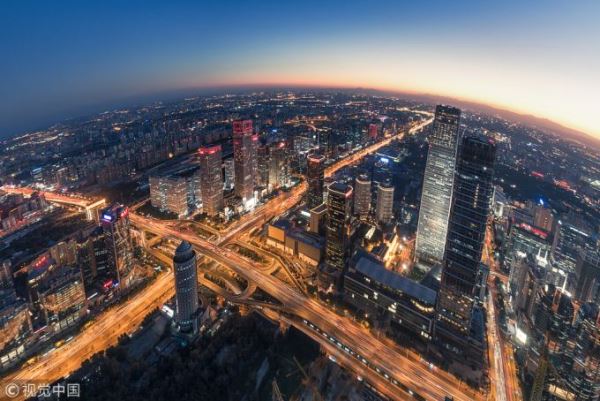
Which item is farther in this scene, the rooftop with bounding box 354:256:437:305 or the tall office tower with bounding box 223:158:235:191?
the tall office tower with bounding box 223:158:235:191

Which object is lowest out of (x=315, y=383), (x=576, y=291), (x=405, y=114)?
(x=315, y=383)

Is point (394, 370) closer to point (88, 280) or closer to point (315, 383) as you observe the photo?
point (315, 383)

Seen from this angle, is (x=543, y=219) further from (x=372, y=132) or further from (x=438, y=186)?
(x=372, y=132)

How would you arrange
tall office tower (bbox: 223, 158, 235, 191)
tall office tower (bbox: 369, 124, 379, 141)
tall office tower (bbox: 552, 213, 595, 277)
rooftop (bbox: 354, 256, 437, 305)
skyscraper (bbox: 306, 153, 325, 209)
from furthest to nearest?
tall office tower (bbox: 369, 124, 379, 141) < tall office tower (bbox: 223, 158, 235, 191) < skyscraper (bbox: 306, 153, 325, 209) < tall office tower (bbox: 552, 213, 595, 277) < rooftop (bbox: 354, 256, 437, 305)

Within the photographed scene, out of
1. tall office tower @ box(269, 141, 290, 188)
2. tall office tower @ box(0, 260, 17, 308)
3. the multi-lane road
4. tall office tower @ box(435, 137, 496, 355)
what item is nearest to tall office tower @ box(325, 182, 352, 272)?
the multi-lane road

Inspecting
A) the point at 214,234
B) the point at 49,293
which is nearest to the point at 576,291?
the point at 214,234

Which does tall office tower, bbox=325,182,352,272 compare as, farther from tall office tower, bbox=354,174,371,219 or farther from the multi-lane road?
tall office tower, bbox=354,174,371,219
